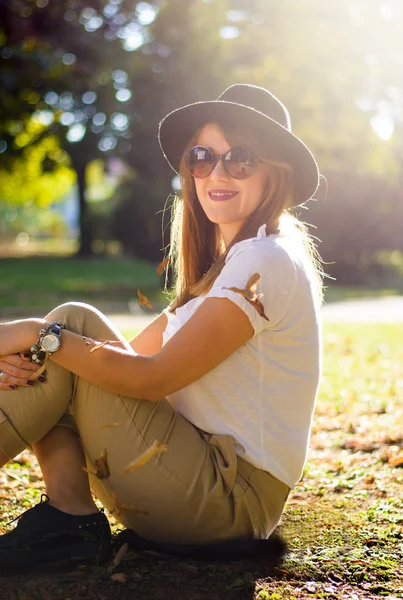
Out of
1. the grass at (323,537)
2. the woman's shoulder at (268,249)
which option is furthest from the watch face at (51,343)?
the grass at (323,537)

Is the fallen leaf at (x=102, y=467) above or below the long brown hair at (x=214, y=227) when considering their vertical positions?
below

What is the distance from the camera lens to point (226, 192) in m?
2.80

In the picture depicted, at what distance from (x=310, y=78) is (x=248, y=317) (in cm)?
1723

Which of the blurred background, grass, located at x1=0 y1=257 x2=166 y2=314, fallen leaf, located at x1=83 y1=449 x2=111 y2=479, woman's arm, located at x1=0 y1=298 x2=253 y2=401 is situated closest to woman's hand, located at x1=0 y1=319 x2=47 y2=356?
woman's arm, located at x1=0 y1=298 x2=253 y2=401

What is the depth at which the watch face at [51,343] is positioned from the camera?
8.20ft

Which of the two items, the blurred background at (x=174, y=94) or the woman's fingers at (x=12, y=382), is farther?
the blurred background at (x=174, y=94)

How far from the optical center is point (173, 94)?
17.4 meters

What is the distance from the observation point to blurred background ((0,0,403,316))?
14.4m

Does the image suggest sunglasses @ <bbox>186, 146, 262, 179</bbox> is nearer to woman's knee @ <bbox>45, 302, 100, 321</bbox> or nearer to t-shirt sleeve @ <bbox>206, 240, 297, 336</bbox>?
t-shirt sleeve @ <bbox>206, 240, 297, 336</bbox>

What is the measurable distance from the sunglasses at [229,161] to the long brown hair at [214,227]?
0.03 metres

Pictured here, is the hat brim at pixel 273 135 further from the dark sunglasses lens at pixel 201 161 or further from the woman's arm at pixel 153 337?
the woman's arm at pixel 153 337

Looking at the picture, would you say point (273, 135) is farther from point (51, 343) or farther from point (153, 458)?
point (153, 458)

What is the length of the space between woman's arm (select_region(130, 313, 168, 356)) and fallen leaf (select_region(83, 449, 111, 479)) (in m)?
0.81

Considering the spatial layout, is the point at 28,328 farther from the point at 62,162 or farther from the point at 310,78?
the point at 62,162
